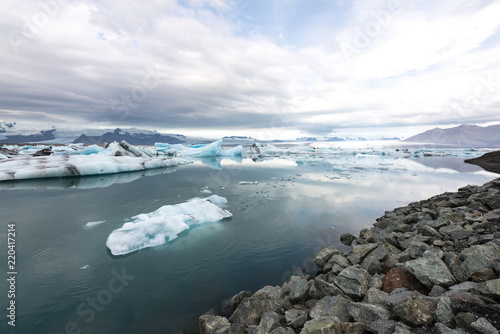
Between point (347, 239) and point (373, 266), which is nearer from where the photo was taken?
point (373, 266)

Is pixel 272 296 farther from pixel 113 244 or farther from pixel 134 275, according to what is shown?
pixel 113 244

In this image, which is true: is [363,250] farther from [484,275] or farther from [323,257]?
[484,275]

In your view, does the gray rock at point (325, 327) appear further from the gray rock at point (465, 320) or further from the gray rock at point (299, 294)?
the gray rock at point (465, 320)

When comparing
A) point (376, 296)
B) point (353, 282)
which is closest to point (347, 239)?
point (353, 282)

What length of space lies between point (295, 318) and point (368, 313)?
0.93 metres

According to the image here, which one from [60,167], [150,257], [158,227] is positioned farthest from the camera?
[60,167]

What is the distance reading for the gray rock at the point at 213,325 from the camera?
2.84 m

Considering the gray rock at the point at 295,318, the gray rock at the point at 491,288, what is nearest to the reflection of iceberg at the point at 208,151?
the gray rock at the point at 295,318

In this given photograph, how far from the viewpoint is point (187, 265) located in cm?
481

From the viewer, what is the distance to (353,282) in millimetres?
3260

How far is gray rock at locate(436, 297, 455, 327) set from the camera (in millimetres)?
2062

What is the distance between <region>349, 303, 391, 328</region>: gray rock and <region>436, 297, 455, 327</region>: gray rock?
1.50 ft

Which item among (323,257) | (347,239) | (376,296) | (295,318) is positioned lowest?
(347,239)

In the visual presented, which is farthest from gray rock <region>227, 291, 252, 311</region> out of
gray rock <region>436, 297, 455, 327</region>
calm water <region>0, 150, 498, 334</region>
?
gray rock <region>436, 297, 455, 327</region>
